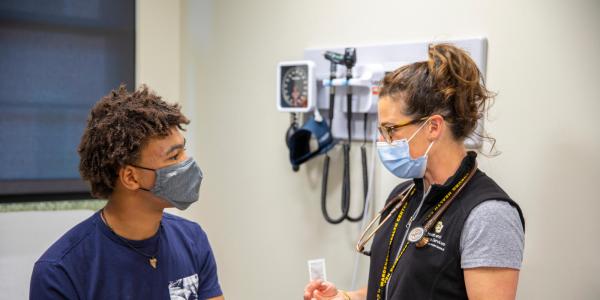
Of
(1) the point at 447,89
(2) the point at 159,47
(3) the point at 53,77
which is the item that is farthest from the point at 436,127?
(3) the point at 53,77

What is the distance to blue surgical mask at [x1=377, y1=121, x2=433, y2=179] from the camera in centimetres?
127

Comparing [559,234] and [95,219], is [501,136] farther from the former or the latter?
[95,219]

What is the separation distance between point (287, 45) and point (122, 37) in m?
0.82

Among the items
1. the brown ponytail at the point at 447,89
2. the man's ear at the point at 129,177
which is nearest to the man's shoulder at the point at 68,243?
the man's ear at the point at 129,177

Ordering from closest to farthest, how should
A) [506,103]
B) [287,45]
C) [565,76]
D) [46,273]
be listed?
[46,273] → [565,76] → [506,103] → [287,45]

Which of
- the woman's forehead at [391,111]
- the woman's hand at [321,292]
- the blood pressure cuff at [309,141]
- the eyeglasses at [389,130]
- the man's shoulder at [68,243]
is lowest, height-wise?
the woman's hand at [321,292]

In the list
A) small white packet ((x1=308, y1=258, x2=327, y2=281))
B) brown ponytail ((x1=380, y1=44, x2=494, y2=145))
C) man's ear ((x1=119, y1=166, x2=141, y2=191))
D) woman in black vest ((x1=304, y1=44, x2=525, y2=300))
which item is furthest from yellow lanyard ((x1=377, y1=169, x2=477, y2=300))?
man's ear ((x1=119, y1=166, x2=141, y2=191))

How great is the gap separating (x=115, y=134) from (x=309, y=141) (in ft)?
2.86

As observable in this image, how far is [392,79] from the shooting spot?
128 centimetres

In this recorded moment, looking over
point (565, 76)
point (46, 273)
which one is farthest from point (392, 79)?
point (46, 273)

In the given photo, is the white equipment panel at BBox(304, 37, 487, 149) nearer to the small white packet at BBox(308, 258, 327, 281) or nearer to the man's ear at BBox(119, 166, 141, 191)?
the small white packet at BBox(308, 258, 327, 281)

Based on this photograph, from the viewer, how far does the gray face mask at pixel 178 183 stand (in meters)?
1.34

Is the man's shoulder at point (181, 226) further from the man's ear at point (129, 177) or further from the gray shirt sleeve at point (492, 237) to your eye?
the gray shirt sleeve at point (492, 237)

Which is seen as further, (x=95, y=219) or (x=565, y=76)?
(x=565, y=76)
